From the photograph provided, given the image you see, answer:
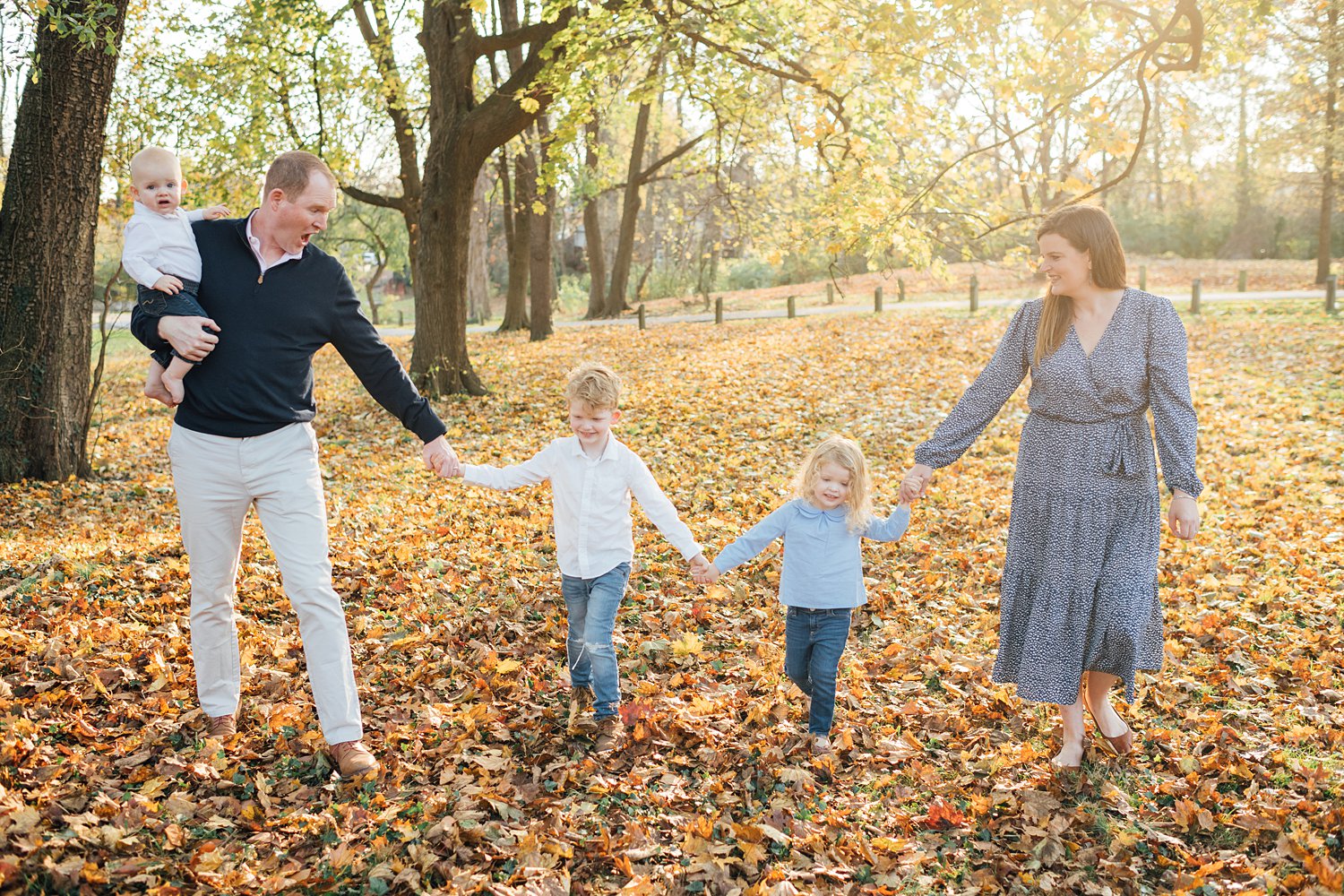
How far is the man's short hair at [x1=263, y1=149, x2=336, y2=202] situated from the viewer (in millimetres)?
3486

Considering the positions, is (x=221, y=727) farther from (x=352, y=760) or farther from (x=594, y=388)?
(x=594, y=388)

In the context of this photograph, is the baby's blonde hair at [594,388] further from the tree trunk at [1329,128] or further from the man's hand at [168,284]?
the tree trunk at [1329,128]

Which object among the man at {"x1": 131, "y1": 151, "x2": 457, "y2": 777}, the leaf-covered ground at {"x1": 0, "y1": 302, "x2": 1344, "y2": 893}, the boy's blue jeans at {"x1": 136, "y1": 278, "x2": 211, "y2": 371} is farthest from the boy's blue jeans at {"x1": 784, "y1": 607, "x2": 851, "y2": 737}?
the boy's blue jeans at {"x1": 136, "y1": 278, "x2": 211, "y2": 371}

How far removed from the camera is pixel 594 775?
3.99 m

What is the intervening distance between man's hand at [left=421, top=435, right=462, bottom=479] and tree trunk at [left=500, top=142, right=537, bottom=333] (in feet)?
60.1

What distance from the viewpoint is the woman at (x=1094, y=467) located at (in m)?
3.74

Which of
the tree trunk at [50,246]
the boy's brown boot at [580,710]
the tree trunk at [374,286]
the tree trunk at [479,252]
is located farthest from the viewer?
the tree trunk at [479,252]

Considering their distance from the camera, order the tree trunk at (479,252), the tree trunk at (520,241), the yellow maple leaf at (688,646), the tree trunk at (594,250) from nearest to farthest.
A: the yellow maple leaf at (688,646), the tree trunk at (520,241), the tree trunk at (594,250), the tree trunk at (479,252)

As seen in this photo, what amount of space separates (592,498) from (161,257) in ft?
6.09

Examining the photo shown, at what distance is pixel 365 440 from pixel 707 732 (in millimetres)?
8819

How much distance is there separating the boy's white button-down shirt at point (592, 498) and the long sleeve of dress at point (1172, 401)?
190cm

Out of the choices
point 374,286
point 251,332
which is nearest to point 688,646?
point 251,332

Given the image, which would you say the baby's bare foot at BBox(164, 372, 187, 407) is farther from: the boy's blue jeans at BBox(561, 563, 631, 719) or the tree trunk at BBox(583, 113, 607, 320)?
the tree trunk at BBox(583, 113, 607, 320)

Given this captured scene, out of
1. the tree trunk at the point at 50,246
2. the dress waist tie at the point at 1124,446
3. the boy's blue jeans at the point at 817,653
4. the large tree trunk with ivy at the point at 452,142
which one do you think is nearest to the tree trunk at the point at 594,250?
the large tree trunk with ivy at the point at 452,142
